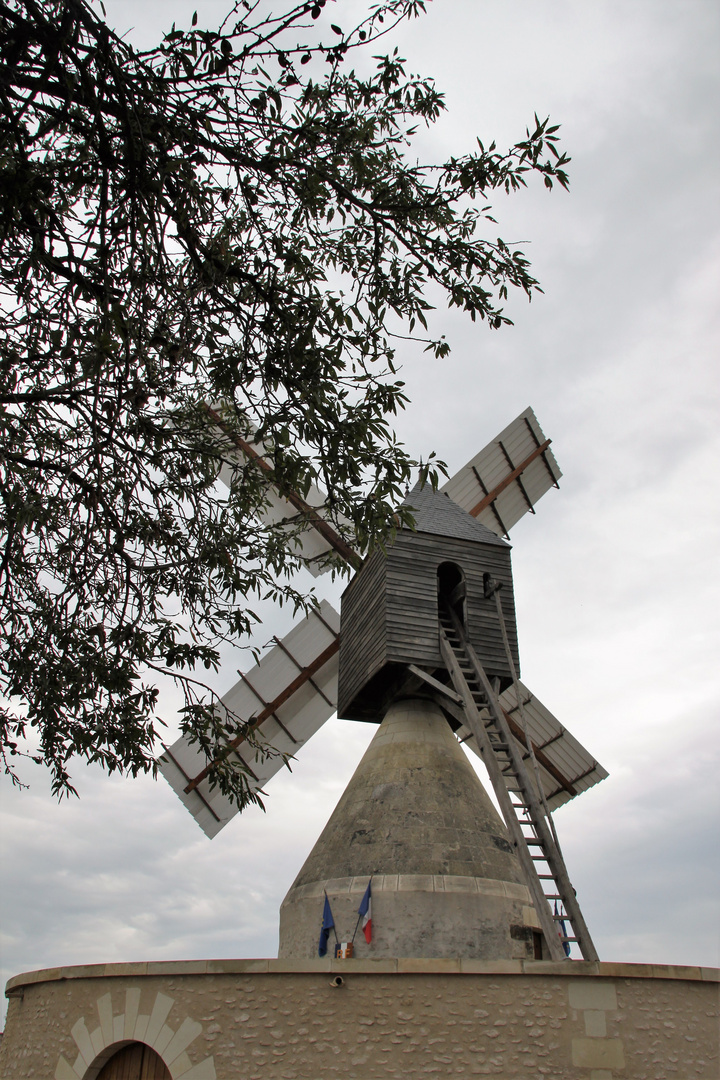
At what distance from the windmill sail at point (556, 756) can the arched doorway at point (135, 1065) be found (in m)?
9.16

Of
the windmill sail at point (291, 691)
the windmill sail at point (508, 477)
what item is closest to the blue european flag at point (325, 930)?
the windmill sail at point (291, 691)

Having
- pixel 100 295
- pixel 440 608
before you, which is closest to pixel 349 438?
pixel 100 295

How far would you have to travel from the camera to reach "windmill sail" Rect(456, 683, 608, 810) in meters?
16.0

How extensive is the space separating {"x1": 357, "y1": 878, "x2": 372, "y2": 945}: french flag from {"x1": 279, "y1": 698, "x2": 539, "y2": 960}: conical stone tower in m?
0.05

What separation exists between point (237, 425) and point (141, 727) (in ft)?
8.77

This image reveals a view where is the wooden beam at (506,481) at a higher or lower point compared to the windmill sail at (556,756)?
higher

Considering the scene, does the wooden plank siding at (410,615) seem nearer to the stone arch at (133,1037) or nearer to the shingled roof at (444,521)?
the shingled roof at (444,521)

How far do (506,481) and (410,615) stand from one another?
6.52 meters

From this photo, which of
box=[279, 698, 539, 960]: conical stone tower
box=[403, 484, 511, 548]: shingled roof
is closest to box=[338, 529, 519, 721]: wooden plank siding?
box=[403, 484, 511, 548]: shingled roof

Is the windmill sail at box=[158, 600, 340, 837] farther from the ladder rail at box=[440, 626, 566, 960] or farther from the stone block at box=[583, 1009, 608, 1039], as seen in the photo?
the stone block at box=[583, 1009, 608, 1039]

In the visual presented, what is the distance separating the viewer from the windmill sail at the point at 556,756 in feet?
52.5

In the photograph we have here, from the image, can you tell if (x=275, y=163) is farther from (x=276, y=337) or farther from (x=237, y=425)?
(x=237, y=425)

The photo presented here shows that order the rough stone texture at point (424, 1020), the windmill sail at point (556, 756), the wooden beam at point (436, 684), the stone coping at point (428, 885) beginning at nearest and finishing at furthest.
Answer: the rough stone texture at point (424, 1020)
the stone coping at point (428, 885)
the wooden beam at point (436, 684)
the windmill sail at point (556, 756)

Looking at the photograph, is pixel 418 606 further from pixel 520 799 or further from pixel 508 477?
pixel 508 477
